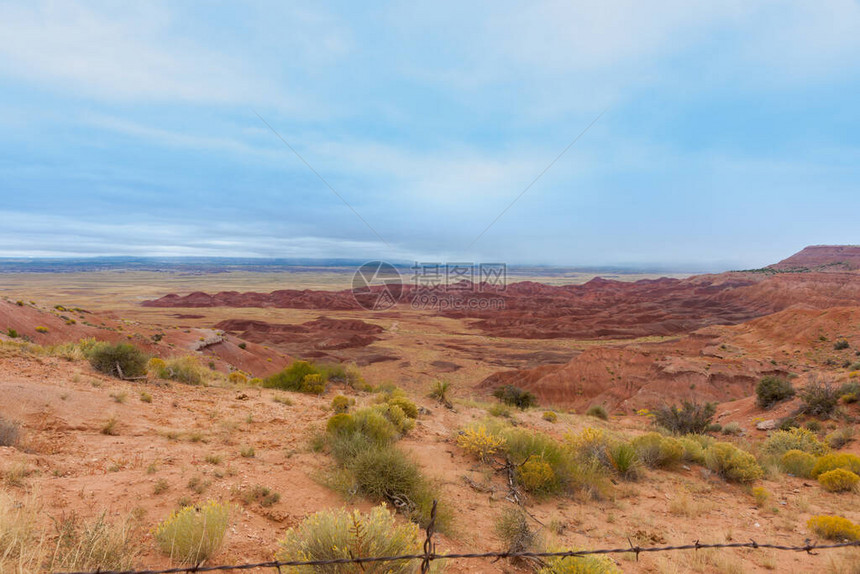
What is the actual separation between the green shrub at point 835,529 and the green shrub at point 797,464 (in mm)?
3036

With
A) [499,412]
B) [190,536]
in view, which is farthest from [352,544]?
[499,412]

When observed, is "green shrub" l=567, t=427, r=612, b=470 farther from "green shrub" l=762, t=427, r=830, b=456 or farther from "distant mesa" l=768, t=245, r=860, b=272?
"distant mesa" l=768, t=245, r=860, b=272

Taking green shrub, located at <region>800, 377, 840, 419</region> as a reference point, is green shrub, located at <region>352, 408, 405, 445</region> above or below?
above

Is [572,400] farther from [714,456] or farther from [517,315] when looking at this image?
[517,315]

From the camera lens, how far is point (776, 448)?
935cm

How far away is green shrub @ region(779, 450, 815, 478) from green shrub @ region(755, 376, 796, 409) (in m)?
9.59

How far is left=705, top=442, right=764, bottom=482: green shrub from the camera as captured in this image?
7215 millimetres

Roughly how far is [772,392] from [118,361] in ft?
77.7

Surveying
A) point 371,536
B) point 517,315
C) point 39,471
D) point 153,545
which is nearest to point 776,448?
point 371,536

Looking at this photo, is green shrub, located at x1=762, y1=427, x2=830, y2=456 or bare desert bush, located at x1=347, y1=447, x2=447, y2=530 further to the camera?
green shrub, located at x1=762, y1=427, x2=830, y2=456

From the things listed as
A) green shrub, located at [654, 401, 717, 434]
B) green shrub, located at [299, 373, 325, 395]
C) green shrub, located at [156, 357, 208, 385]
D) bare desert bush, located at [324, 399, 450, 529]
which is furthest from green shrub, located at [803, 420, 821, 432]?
green shrub, located at [156, 357, 208, 385]

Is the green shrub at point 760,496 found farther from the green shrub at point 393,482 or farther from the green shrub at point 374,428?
the green shrub at point 374,428

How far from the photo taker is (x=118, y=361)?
33.2 feet

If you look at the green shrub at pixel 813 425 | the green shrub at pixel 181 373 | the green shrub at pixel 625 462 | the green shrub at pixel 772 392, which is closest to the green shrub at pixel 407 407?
the green shrub at pixel 625 462
